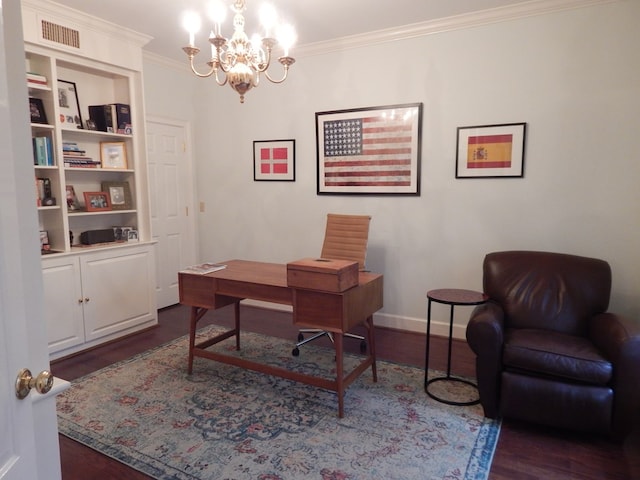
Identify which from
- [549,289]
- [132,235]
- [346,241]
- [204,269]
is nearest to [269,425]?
[204,269]

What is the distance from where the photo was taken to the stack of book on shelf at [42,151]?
320cm

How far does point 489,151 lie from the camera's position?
3469mm

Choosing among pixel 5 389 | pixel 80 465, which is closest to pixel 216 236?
pixel 80 465

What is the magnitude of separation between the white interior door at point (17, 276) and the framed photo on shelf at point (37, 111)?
2684 mm

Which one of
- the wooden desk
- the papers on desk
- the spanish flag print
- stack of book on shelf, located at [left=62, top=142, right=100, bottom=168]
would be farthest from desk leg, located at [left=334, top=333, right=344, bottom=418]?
stack of book on shelf, located at [left=62, top=142, right=100, bottom=168]

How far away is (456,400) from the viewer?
2.70 meters

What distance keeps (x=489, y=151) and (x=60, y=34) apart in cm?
357

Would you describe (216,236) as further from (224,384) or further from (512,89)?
(512,89)

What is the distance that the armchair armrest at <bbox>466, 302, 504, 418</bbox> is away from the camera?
2385mm

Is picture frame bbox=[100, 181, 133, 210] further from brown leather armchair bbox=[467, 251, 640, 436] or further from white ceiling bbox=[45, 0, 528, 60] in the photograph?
brown leather armchair bbox=[467, 251, 640, 436]

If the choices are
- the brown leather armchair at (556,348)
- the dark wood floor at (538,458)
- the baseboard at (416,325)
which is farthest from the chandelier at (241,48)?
the baseboard at (416,325)

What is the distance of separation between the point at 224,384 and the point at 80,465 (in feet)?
3.27

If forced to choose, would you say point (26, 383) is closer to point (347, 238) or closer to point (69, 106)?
point (347, 238)

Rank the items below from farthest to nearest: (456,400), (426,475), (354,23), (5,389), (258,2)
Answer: (354,23) → (258,2) → (456,400) → (426,475) → (5,389)
